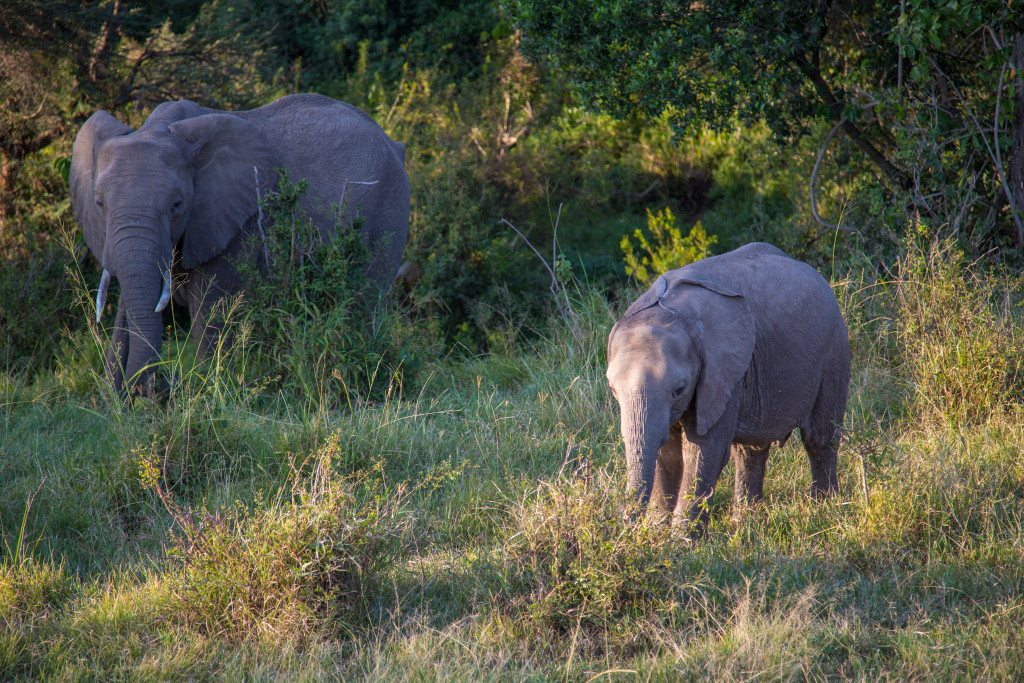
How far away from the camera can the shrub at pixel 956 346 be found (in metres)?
6.27

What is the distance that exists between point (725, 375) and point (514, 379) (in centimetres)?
339

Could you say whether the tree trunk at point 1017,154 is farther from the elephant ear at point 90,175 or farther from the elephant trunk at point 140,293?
the elephant ear at point 90,175

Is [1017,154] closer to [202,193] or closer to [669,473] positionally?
[669,473]

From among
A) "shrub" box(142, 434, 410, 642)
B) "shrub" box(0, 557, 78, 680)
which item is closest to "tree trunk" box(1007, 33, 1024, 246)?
"shrub" box(142, 434, 410, 642)

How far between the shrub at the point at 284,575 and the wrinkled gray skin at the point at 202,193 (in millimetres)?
2575

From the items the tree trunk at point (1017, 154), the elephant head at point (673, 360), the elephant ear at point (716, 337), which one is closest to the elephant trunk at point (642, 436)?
the elephant head at point (673, 360)

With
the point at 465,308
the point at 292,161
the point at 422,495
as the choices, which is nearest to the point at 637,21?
the point at 292,161

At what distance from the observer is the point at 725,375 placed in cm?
464

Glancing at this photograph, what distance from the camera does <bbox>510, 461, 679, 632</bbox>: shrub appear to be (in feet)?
13.7

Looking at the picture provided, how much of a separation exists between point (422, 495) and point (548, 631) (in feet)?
5.57

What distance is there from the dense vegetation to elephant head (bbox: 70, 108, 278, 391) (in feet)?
0.91

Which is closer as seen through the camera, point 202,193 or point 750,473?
point 750,473

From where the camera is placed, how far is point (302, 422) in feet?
20.9

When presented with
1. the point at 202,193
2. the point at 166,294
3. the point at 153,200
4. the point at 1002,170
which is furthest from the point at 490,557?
the point at 1002,170
